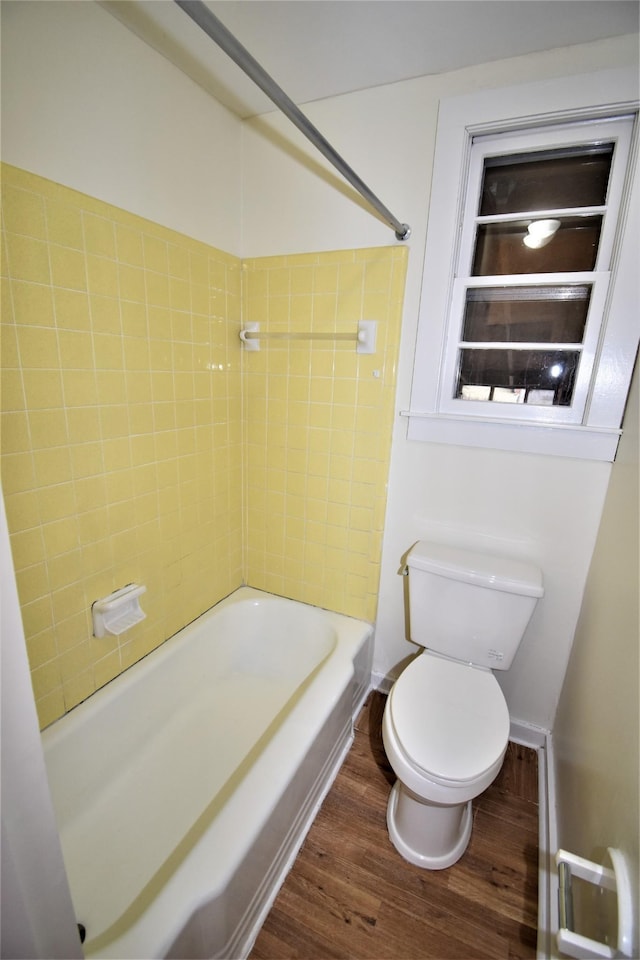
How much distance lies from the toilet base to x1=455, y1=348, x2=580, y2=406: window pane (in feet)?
4.38

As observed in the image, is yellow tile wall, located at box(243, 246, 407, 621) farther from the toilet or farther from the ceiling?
the ceiling

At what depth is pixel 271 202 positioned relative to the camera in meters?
1.58

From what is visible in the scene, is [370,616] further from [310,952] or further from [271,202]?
[271,202]

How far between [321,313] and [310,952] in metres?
1.98

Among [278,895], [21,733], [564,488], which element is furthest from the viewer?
[564,488]

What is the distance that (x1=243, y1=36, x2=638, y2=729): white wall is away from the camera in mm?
1349

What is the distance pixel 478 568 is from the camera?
1.42 meters

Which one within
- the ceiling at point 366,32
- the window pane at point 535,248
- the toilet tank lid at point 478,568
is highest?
the ceiling at point 366,32

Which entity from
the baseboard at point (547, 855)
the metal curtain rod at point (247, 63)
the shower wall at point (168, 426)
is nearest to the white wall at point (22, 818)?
the shower wall at point (168, 426)

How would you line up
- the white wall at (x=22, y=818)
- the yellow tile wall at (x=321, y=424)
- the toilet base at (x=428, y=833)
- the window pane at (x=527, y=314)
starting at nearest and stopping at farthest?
the white wall at (x=22, y=818) < the toilet base at (x=428, y=833) < the window pane at (x=527, y=314) < the yellow tile wall at (x=321, y=424)

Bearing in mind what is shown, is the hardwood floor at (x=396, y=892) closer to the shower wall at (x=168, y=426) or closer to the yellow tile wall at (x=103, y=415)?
the shower wall at (x=168, y=426)

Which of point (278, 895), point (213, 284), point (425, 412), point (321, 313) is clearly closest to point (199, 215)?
point (213, 284)

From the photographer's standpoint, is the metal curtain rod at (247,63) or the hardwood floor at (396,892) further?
the hardwood floor at (396,892)

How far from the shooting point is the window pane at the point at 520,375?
4.49ft
